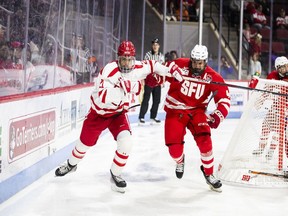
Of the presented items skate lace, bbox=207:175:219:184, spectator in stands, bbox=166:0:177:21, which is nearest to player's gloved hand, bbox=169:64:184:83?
skate lace, bbox=207:175:219:184

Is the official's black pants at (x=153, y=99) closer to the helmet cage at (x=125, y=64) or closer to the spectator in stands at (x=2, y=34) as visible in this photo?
the helmet cage at (x=125, y=64)

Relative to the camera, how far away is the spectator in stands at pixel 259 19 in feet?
34.5

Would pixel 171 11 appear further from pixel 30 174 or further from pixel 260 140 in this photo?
pixel 30 174

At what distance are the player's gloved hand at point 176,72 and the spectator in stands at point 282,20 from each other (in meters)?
7.43

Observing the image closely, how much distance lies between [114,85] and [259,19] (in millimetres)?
7726

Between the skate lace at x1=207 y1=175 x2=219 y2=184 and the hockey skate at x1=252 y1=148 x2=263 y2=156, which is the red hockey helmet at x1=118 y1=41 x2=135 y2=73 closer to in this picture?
the skate lace at x1=207 y1=175 x2=219 y2=184

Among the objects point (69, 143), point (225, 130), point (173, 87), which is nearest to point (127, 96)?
point (173, 87)

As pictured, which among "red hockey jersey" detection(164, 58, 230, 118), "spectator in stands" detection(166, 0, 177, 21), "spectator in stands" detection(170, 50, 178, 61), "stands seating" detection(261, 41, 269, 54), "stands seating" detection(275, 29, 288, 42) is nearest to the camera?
"red hockey jersey" detection(164, 58, 230, 118)

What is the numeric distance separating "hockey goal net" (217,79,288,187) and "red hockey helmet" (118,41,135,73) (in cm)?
100

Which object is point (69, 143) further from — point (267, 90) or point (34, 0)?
point (267, 90)

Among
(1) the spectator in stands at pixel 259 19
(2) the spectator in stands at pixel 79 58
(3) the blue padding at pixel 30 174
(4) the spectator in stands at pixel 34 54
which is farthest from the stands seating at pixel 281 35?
(4) the spectator in stands at pixel 34 54

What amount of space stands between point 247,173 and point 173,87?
2.72ft

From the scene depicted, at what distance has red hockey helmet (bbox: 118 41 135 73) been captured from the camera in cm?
339

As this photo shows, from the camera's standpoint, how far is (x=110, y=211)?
3049 mm
